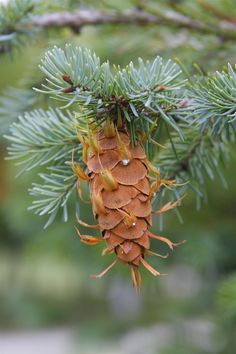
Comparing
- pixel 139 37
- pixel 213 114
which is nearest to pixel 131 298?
pixel 139 37

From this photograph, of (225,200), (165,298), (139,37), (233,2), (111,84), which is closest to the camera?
(111,84)

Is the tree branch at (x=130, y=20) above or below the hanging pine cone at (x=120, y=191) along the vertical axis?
above

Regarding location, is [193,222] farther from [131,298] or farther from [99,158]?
[131,298]

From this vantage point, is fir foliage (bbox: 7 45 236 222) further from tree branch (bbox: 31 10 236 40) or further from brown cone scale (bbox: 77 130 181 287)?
tree branch (bbox: 31 10 236 40)

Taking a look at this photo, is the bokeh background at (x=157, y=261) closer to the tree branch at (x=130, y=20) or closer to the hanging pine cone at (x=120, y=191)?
the tree branch at (x=130, y=20)

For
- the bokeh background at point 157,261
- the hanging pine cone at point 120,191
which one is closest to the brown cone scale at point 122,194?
the hanging pine cone at point 120,191

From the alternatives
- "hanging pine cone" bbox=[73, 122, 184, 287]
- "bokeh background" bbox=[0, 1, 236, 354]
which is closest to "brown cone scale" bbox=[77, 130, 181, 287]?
"hanging pine cone" bbox=[73, 122, 184, 287]
